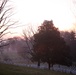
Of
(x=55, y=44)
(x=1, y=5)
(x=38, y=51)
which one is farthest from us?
(x=38, y=51)

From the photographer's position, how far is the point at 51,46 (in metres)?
39.4

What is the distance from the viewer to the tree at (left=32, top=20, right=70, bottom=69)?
39106mm

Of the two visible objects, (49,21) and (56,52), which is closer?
(56,52)

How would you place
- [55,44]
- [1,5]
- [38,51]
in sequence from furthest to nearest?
[38,51]
[55,44]
[1,5]

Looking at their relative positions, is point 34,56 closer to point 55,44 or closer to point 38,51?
point 38,51

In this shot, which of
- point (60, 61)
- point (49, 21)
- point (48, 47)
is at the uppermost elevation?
point (49, 21)

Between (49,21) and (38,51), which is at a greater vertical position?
(49,21)

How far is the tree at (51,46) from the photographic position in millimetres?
39106

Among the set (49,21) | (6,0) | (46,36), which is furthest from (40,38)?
(6,0)

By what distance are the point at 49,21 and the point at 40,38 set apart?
13.9 feet

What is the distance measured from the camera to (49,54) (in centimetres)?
3953

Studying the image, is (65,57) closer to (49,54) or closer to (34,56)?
(49,54)

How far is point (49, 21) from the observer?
137ft

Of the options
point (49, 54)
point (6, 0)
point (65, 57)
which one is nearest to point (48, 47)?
point (49, 54)
